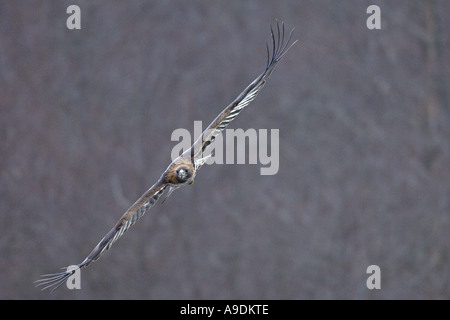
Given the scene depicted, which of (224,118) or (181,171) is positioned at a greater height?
(224,118)

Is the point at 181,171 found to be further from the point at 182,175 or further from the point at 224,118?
the point at 224,118

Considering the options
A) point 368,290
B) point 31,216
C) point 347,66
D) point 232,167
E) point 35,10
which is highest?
point 35,10

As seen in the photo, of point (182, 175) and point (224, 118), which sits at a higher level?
point (224, 118)

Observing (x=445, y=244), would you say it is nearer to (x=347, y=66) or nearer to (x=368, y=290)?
(x=368, y=290)

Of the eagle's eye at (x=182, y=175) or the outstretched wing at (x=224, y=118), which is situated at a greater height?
the outstretched wing at (x=224, y=118)

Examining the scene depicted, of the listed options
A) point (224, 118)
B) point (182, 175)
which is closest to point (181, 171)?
point (182, 175)

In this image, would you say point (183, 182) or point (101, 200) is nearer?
point (183, 182)

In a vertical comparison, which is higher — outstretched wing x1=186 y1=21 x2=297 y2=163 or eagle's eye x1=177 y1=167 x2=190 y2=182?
outstretched wing x1=186 y1=21 x2=297 y2=163

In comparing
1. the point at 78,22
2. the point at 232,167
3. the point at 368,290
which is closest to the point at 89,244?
the point at 232,167
